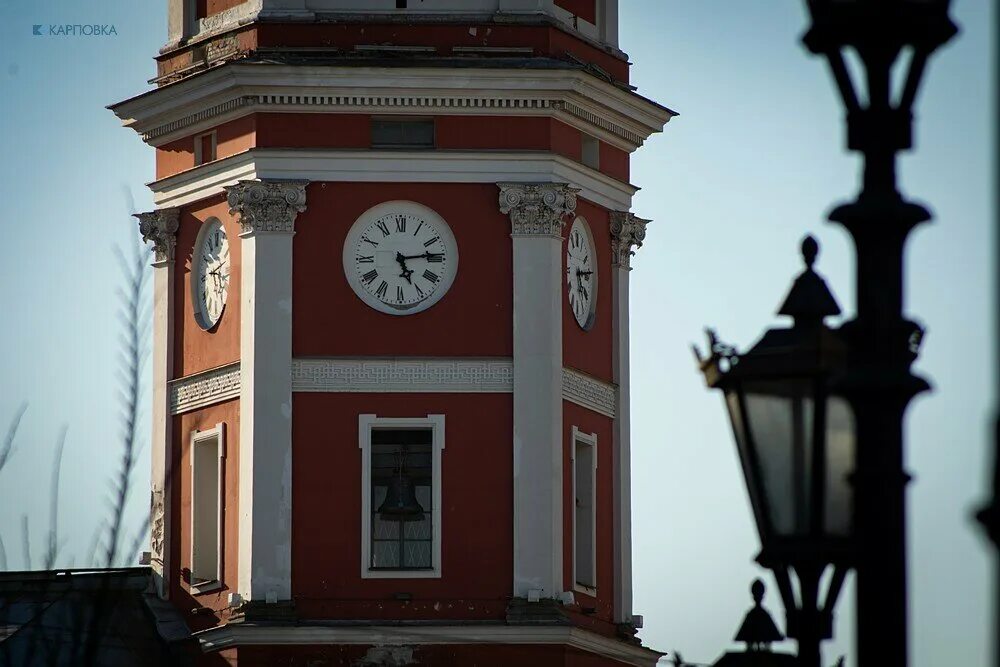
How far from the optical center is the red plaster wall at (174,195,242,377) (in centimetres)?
3222

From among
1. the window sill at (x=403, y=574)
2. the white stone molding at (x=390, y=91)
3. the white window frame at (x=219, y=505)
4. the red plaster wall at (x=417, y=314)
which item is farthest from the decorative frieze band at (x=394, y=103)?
the window sill at (x=403, y=574)

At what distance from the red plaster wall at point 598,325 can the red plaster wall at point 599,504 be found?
0.58 metres

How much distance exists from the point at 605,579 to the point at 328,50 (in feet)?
22.7

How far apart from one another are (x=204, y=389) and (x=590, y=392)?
4.53 meters

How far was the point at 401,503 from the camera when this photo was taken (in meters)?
31.0

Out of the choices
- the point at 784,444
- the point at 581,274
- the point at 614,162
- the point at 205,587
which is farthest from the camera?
the point at 614,162

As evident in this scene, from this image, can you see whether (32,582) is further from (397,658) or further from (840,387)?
(840,387)

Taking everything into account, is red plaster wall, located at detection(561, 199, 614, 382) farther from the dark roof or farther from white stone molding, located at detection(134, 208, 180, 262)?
the dark roof

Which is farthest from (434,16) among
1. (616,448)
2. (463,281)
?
(616,448)

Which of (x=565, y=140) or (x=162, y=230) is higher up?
(x=565, y=140)

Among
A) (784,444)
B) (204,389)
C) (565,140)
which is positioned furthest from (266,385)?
(784,444)

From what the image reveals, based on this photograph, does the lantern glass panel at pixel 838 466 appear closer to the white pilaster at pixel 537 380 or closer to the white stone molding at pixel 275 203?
the white pilaster at pixel 537 380

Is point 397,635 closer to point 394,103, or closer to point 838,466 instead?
point 394,103

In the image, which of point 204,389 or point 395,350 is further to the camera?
point 204,389
